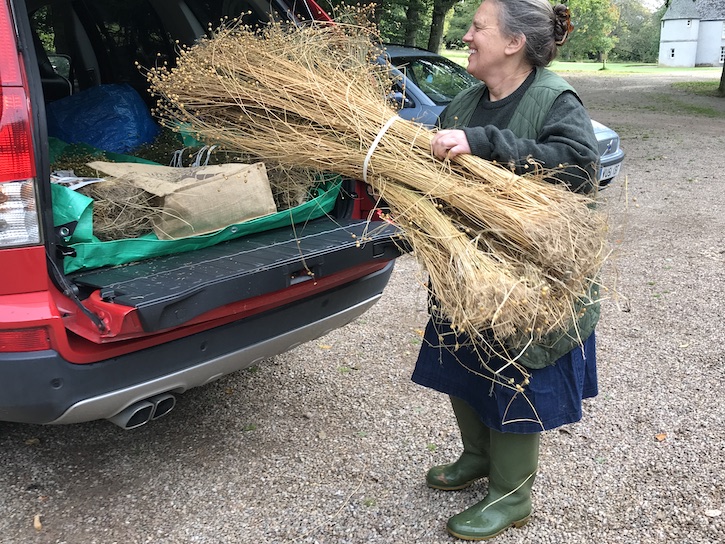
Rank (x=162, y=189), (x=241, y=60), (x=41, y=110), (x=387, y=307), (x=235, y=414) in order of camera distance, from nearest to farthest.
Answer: (x=41, y=110), (x=162, y=189), (x=241, y=60), (x=235, y=414), (x=387, y=307)

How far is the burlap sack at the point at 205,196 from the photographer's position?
7.85ft

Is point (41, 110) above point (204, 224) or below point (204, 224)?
above

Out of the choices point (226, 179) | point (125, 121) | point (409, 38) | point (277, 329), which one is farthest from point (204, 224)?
point (409, 38)

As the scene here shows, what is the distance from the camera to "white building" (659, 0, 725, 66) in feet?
206

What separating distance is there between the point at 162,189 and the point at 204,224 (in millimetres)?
190

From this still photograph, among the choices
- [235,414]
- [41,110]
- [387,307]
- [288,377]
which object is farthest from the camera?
[387,307]

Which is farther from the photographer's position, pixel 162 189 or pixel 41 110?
pixel 162 189

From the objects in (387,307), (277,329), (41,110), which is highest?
(41,110)

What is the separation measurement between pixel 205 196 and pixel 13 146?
0.66 meters

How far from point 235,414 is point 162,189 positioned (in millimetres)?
1236

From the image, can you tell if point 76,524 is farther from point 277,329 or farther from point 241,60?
point 241,60

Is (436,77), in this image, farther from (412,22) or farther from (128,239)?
(412,22)

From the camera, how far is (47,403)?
79.7 inches

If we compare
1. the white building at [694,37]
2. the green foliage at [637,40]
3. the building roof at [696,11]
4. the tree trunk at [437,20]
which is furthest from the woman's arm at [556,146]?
the green foliage at [637,40]
